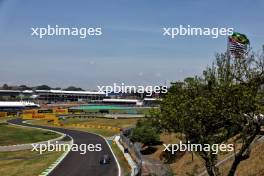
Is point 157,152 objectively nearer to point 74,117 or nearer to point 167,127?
point 167,127

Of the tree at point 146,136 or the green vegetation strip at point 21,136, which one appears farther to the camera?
the green vegetation strip at point 21,136

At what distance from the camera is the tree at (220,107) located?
77.3ft

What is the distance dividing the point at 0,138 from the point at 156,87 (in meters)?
72.0

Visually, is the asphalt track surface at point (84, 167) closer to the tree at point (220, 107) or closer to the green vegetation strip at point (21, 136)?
the tree at point (220, 107)

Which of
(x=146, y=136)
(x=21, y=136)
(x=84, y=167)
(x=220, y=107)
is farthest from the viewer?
(x=21, y=136)

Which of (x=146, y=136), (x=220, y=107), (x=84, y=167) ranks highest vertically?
(x=220, y=107)

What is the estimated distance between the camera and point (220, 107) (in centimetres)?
2508

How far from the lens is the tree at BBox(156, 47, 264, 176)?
77.3 ft

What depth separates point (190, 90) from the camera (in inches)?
1120

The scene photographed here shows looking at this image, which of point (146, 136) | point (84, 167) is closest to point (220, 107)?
point (84, 167)

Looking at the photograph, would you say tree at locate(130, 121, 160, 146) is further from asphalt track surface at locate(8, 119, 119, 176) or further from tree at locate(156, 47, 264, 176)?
tree at locate(156, 47, 264, 176)

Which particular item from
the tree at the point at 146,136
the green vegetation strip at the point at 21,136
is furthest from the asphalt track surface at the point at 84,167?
the green vegetation strip at the point at 21,136

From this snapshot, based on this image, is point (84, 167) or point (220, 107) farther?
point (84, 167)

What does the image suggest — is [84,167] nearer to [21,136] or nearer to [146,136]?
[146,136]
